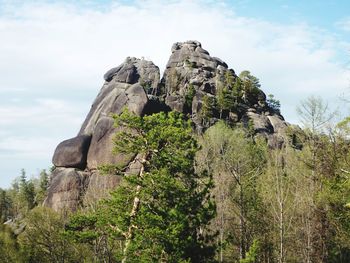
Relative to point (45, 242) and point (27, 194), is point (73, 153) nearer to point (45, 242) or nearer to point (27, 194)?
point (45, 242)

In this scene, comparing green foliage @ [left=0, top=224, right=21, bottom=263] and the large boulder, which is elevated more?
the large boulder

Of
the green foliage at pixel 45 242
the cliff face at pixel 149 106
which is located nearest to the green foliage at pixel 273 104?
the cliff face at pixel 149 106

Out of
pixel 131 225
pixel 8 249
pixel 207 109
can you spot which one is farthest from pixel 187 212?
pixel 207 109

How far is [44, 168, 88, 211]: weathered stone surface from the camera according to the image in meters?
49.7

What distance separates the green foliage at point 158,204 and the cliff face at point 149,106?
23.8m

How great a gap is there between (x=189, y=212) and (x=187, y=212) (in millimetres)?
151

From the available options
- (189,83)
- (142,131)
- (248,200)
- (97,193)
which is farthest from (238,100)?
(142,131)

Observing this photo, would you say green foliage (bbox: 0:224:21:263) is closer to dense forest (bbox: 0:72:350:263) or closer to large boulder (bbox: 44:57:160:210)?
dense forest (bbox: 0:72:350:263)

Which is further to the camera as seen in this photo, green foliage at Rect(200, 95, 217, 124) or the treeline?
green foliage at Rect(200, 95, 217, 124)

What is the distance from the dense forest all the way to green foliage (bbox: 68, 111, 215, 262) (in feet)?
0.13

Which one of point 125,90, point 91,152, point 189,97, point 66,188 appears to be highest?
point 189,97

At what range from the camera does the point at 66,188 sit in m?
50.9

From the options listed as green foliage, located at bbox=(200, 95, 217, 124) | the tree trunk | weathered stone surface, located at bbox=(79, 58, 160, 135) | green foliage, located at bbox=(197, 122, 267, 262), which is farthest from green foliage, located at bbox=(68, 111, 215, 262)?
green foliage, located at bbox=(200, 95, 217, 124)

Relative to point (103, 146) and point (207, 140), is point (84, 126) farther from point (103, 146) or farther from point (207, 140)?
point (207, 140)
